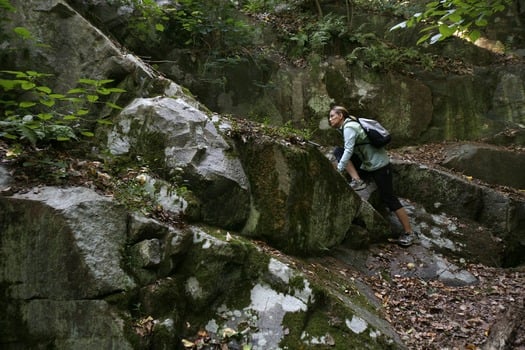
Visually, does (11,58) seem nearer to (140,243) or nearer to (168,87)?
(168,87)

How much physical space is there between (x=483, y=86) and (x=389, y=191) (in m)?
6.95

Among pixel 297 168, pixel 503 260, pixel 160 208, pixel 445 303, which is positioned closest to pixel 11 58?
pixel 160 208

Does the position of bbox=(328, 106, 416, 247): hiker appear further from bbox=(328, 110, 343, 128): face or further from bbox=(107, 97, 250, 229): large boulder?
bbox=(107, 97, 250, 229): large boulder

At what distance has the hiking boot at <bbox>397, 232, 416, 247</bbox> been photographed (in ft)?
24.4

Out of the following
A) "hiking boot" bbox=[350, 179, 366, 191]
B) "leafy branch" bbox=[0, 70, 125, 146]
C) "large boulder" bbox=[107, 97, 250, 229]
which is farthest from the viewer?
"hiking boot" bbox=[350, 179, 366, 191]

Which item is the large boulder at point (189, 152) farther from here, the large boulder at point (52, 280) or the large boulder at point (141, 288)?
the large boulder at point (52, 280)

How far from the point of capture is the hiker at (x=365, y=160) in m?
6.91

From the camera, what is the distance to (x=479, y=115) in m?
11.7

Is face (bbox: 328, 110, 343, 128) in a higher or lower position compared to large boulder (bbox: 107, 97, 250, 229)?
higher

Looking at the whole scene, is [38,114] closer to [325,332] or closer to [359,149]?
[325,332]

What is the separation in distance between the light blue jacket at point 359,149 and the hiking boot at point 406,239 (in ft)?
4.83

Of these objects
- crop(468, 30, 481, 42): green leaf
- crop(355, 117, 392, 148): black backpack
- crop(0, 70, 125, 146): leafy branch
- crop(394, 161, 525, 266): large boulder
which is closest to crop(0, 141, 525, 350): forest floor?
crop(0, 70, 125, 146): leafy branch

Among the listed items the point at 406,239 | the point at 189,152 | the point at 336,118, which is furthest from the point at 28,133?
the point at 406,239

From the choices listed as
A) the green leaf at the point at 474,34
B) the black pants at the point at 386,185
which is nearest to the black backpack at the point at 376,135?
the black pants at the point at 386,185
